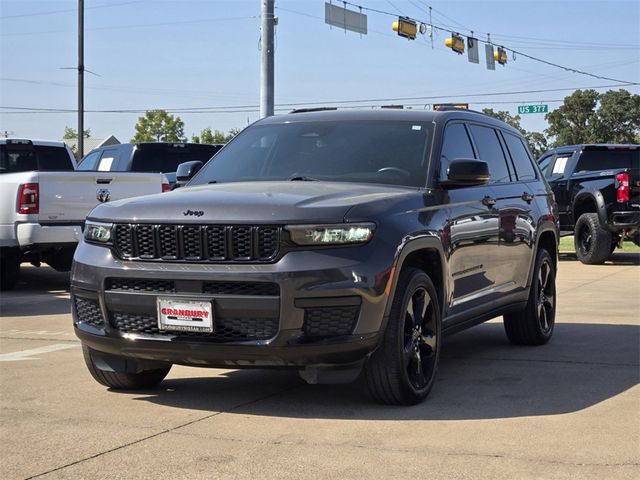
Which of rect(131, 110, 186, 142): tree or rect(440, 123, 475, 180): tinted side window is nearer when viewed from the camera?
rect(440, 123, 475, 180): tinted side window

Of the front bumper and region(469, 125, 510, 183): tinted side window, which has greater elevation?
region(469, 125, 510, 183): tinted side window

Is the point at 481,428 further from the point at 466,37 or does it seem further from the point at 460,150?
the point at 466,37

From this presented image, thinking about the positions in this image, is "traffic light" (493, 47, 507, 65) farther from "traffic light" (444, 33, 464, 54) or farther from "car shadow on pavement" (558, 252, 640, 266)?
"car shadow on pavement" (558, 252, 640, 266)

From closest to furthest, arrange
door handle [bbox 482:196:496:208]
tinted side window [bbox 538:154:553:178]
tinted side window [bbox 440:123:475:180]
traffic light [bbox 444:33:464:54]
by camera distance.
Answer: tinted side window [bbox 440:123:475:180] → door handle [bbox 482:196:496:208] → tinted side window [bbox 538:154:553:178] → traffic light [bbox 444:33:464:54]

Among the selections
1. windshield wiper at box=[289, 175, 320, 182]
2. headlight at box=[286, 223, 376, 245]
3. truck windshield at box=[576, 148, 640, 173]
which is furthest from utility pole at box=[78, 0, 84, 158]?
headlight at box=[286, 223, 376, 245]

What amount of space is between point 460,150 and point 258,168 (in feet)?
4.77

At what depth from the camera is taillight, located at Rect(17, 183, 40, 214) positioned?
12.6 m

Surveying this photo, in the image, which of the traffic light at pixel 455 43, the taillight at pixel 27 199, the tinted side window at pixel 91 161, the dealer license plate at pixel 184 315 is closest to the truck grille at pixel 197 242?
the dealer license plate at pixel 184 315

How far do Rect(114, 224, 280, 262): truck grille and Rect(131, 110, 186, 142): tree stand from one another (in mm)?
91252

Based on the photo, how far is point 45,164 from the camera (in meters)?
16.1

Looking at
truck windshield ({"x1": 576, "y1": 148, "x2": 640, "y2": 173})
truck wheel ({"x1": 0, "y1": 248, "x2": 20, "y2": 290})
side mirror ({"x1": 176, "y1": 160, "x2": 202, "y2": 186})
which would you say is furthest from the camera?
truck windshield ({"x1": 576, "y1": 148, "x2": 640, "y2": 173})

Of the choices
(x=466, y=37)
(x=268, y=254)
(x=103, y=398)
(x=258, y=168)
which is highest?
(x=466, y=37)

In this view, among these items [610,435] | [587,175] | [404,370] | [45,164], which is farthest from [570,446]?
[587,175]

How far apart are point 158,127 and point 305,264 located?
93.0m
